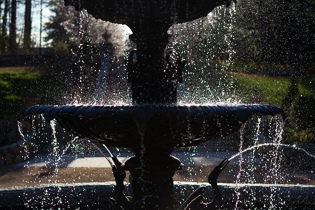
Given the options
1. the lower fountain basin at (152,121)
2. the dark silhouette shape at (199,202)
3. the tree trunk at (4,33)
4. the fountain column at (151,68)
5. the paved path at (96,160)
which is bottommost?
the paved path at (96,160)

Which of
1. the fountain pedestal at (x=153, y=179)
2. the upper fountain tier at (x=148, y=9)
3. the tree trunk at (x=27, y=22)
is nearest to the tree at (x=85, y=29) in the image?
the tree trunk at (x=27, y=22)

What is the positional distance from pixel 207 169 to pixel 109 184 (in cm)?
316

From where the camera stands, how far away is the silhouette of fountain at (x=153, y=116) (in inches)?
113

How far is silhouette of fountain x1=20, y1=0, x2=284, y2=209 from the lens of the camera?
9.39ft

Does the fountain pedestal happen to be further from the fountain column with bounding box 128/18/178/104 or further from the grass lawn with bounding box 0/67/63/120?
the grass lawn with bounding box 0/67/63/120

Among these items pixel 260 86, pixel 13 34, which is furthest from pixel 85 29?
pixel 260 86

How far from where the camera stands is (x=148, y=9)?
334 cm

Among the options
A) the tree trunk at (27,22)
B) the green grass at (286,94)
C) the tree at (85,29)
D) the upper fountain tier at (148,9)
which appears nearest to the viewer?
the upper fountain tier at (148,9)

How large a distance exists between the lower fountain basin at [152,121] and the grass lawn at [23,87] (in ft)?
37.4

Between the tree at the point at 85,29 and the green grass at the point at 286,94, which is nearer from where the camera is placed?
the green grass at the point at 286,94

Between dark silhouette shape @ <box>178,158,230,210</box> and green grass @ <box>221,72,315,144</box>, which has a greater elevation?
green grass @ <box>221,72,315,144</box>

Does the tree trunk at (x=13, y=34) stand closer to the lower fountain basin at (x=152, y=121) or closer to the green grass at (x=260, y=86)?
the green grass at (x=260, y=86)

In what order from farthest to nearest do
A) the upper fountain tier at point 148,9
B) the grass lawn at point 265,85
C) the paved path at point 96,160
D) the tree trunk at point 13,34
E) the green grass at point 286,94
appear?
the tree trunk at point 13,34 < the grass lawn at point 265,85 < the green grass at point 286,94 < the paved path at point 96,160 < the upper fountain tier at point 148,9

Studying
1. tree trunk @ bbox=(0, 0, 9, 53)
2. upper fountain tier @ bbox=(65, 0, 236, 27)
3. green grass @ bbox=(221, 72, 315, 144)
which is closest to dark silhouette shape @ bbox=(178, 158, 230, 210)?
upper fountain tier @ bbox=(65, 0, 236, 27)
